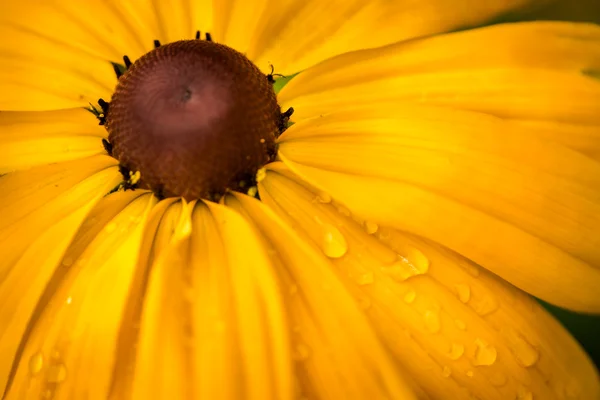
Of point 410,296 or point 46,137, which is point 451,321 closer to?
point 410,296

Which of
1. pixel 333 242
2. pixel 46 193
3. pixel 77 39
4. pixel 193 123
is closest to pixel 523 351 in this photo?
pixel 333 242

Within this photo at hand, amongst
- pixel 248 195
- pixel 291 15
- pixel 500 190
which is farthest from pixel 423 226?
pixel 291 15

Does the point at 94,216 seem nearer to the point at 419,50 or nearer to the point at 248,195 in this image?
the point at 248,195

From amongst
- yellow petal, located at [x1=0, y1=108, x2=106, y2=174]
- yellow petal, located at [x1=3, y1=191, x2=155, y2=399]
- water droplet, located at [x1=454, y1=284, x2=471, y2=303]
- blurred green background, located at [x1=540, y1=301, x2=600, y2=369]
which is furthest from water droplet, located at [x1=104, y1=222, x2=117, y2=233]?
blurred green background, located at [x1=540, y1=301, x2=600, y2=369]

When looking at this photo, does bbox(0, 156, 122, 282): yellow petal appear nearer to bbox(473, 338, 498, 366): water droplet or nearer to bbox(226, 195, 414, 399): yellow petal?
bbox(226, 195, 414, 399): yellow petal

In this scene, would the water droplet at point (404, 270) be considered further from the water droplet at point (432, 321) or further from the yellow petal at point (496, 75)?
the yellow petal at point (496, 75)

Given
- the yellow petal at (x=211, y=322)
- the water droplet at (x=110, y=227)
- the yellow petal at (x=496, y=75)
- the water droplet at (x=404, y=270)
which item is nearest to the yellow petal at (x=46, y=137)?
the water droplet at (x=110, y=227)
